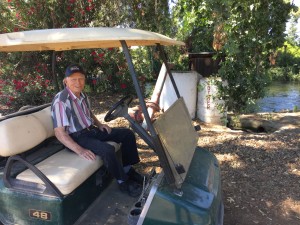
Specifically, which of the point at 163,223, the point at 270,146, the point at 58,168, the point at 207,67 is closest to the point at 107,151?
the point at 58,168

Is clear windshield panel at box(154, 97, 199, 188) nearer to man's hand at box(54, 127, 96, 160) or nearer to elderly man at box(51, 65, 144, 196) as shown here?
elderly man at box(51, 65, 144, 196)

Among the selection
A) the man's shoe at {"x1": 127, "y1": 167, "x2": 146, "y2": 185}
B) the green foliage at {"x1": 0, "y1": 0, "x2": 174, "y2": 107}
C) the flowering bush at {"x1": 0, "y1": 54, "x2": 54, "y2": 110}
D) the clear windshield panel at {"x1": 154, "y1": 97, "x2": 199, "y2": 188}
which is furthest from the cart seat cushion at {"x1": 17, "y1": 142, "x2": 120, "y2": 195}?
the flowering bush at {"x1": 0, "y1": 54, "x2": 54, "y2": 110}

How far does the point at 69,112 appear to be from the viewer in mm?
3049

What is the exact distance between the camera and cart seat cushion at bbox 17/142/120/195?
243cm

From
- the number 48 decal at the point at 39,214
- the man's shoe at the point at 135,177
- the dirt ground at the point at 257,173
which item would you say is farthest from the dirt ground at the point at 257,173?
the number 48 decal at the point at 39,214

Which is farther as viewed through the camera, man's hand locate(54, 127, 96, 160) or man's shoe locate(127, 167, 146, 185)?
man's shoe locate(127, 167, 146, 185)

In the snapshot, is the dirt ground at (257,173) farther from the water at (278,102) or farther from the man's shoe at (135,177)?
the water at (278,102)

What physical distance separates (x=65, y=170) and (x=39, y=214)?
37 cm

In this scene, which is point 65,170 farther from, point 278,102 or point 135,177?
point 278,102

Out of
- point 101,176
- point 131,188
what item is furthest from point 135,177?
point 101,176

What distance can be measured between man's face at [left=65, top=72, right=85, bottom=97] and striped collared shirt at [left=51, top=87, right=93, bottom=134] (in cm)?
4

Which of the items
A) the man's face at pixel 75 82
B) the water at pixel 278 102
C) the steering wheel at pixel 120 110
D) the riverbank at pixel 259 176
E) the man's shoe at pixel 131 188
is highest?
the man's face at pixel 75 82

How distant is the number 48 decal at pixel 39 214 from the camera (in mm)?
2398

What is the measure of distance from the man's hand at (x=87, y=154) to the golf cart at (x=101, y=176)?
0.06 meters
